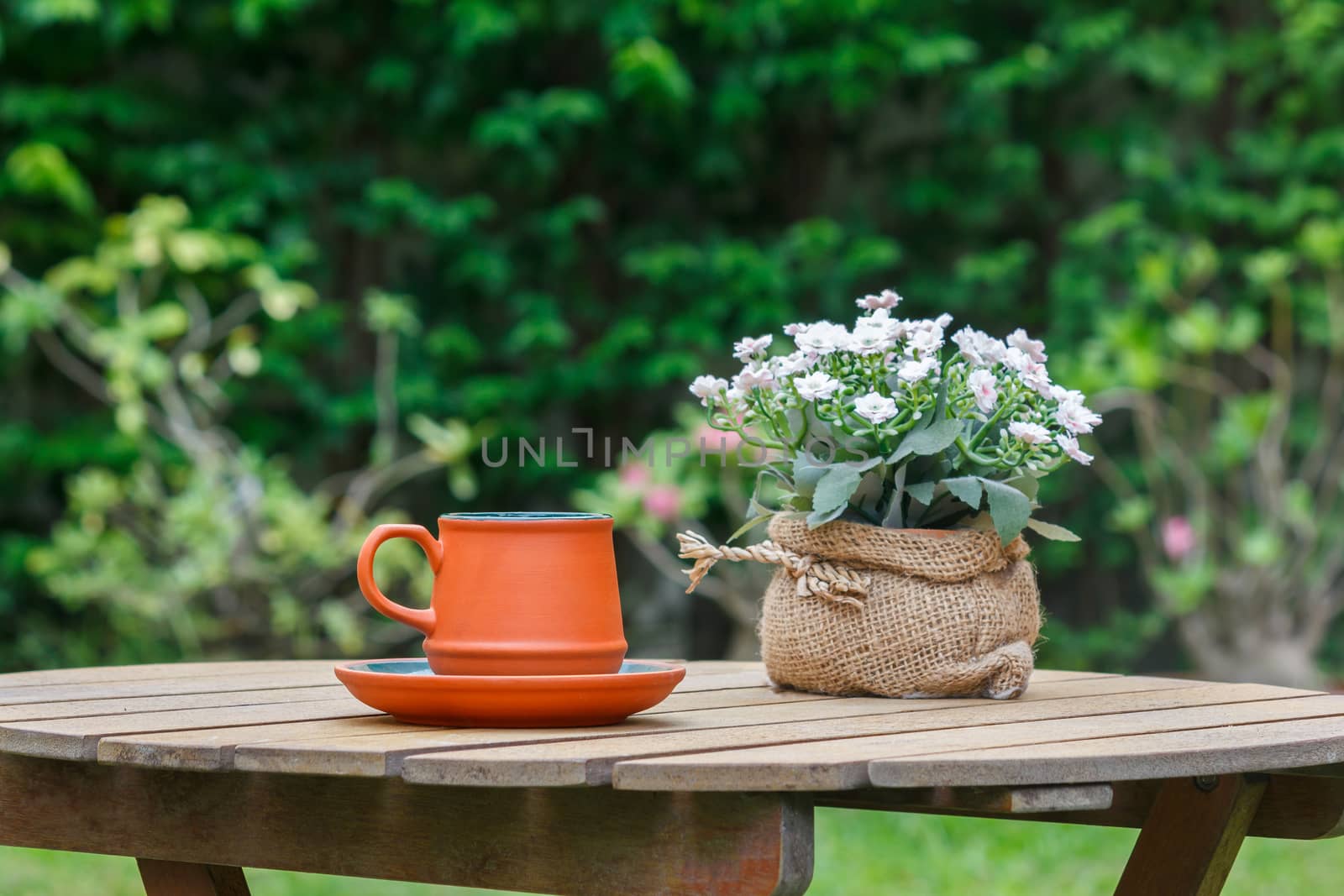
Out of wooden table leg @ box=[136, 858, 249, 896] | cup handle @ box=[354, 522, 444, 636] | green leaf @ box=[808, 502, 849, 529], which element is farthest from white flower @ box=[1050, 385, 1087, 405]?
wooden table leg @ box=[136, 858, 249, 896]

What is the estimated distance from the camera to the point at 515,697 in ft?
3.76

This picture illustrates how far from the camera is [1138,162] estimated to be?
4.19m

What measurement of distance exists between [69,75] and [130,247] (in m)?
0.61

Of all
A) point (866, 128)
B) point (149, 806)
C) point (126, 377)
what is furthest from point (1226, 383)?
point (149, 806)

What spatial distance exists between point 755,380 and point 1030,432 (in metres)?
0.24

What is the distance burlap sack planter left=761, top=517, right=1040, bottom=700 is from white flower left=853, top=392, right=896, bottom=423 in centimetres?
10

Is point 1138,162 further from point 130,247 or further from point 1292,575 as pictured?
point 130,247

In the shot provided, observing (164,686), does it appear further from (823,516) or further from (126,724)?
(823,516)

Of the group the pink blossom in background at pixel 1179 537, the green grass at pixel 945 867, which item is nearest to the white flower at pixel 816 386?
the green grass at pixel 945 867

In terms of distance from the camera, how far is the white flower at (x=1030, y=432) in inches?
54.8

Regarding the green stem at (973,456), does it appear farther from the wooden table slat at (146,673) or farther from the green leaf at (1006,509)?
the wooden table slat at (146,673)

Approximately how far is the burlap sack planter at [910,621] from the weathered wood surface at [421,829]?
0.39m

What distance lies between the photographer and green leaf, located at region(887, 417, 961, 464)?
55.5 inches

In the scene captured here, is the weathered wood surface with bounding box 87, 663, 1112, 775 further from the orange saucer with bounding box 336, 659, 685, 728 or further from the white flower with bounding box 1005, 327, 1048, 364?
the white flower with bounding box 1005, 327, 1048, 364
